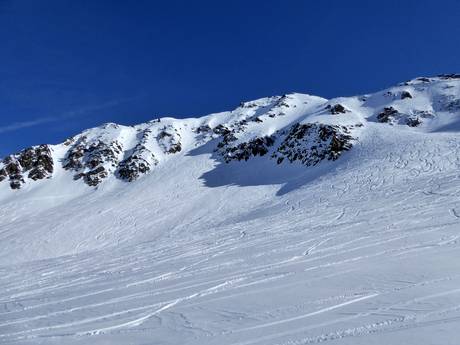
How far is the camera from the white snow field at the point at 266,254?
18.9ft

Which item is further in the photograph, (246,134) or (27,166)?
(27,166)

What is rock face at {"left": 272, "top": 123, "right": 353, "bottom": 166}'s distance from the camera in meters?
42.8

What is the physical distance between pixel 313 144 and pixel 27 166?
1775 inches

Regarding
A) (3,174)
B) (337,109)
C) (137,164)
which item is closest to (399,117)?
(337,109)

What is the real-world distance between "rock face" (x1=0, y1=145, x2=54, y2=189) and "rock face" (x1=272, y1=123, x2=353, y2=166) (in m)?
36.7

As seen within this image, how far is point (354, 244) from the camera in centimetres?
1087

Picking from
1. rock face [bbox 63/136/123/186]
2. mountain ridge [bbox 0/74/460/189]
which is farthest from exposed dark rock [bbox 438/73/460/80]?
rock face [bbox 63/136/123/186]

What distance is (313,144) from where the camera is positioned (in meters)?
45.4

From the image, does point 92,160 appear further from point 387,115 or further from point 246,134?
point 387,115

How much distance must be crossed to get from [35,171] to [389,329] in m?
64.2

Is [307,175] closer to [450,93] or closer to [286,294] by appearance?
[450,93]

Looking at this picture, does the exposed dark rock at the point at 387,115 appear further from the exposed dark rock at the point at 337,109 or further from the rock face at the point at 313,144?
the rock face at the point at 313,144

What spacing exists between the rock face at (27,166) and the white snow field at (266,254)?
433 inches

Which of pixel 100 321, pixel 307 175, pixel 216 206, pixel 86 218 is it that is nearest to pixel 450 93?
pixel 307 175
